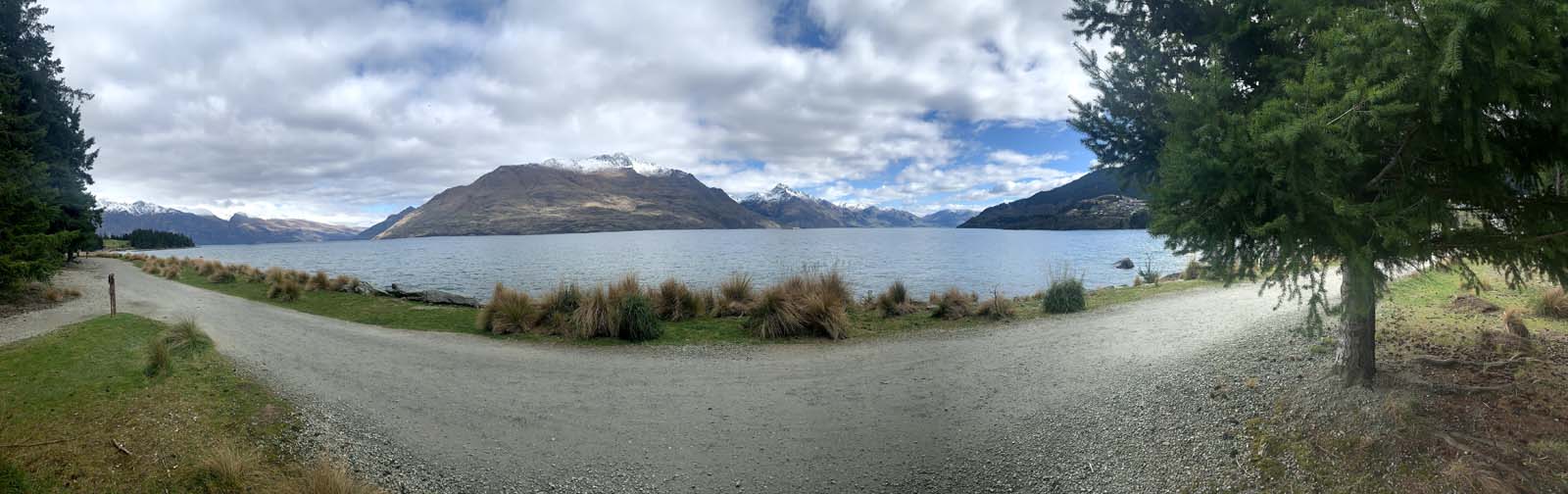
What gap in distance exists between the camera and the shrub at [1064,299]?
13.1m

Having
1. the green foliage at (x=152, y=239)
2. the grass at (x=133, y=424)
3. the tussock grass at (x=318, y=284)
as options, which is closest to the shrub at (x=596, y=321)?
the grass at (x=133, y=424)

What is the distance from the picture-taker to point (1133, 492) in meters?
4.35

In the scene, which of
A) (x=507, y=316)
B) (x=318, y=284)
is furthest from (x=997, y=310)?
(x=318, y=284)

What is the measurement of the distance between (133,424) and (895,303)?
12011mm

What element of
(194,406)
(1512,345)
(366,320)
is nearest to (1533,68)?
(1512,345)

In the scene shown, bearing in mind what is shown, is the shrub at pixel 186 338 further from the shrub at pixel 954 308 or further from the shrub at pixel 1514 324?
the shrub at pixel 1514 324

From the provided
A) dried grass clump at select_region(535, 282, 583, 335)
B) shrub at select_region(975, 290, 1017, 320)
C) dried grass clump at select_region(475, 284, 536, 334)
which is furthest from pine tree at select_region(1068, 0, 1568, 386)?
dried grass clump at select_region(475, 284, 536, 334)

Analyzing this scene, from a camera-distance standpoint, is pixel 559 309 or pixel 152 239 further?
pixel 152 239

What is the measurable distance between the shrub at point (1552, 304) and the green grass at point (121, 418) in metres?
13.6

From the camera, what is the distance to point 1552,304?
7.03 metres

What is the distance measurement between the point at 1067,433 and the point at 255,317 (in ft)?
58.9

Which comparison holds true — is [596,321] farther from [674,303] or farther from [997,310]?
[997,310]

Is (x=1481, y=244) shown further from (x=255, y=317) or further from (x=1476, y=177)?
(x=255, y=317)

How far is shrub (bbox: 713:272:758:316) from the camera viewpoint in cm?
1343
